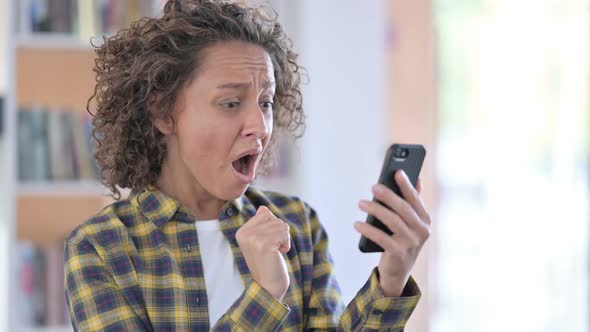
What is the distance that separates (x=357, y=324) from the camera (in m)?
1.28

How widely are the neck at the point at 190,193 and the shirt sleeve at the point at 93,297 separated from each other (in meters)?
0.18

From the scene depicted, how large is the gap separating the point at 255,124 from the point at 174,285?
0.27 m

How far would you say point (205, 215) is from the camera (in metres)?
1.37

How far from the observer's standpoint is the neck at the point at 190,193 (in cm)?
136

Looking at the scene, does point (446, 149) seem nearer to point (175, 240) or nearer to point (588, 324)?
point (588, 324)

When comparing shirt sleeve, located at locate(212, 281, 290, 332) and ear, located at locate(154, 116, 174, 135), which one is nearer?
shirt sleeve, located at locate(212, 281, 290, 332)

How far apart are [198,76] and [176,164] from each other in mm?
156

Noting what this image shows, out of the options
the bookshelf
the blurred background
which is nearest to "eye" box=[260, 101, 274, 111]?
the bookshelf

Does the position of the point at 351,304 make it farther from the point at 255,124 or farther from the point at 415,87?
the point at 415,87

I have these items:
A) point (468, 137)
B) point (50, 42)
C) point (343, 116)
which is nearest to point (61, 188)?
point (50, 42)

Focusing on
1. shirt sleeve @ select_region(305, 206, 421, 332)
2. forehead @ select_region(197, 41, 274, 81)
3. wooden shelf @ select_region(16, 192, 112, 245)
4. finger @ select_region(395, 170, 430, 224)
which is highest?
forehead @ select_region(197, 41, 274, 81)

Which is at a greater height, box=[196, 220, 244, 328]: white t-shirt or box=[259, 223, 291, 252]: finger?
box=[259, 223, 291, 252]: finger

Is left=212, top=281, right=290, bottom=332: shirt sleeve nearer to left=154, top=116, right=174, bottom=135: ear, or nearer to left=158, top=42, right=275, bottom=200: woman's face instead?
left=158, top=42, right=275, bottom=200: woman's face

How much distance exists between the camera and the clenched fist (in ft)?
3.80
